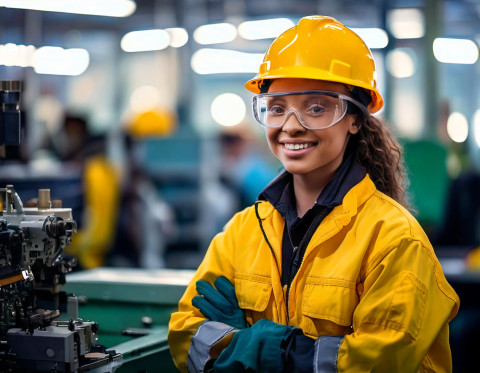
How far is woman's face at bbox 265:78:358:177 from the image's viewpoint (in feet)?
7.16

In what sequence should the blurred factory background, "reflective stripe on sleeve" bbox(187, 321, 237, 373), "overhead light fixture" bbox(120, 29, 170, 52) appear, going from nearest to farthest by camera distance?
1. "reflective stripe on sleeve" bbox(187, 321, 237, 373)
2. the blurred factory background
3. "overhead light fixture" bbox(120, 29, 170, 52)

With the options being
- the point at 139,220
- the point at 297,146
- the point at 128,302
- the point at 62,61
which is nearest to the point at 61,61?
the point at 62,61

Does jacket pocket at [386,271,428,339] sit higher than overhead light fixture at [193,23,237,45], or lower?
lower

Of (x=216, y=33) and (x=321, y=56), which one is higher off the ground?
(x=216, y=33)

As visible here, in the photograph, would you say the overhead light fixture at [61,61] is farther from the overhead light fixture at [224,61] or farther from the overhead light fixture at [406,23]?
the overhead light fixture at [406,23]

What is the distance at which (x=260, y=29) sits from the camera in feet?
35.6

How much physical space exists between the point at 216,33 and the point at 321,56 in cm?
885

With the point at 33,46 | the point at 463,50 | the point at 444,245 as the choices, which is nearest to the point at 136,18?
the point at 33,46

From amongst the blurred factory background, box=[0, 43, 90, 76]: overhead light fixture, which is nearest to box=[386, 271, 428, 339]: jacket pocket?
the blurred factory background

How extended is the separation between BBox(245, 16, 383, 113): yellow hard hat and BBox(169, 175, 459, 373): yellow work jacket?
32 cm

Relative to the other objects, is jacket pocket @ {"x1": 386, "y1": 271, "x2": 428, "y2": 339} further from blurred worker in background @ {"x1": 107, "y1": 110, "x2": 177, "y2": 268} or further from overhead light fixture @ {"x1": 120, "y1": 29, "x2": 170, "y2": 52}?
overhead light fixture @ {"x1": 120, "y1": 29, "x2": 170, "y2": 52}

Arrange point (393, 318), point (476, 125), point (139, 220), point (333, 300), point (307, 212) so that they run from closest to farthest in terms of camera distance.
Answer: point (393, 318), point (333, 300), point (307, 212), point (139, 220), point (476, 125)

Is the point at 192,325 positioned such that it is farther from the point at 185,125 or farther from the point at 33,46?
the point at 33,46

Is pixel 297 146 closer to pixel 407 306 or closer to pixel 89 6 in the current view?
pixel 407 306
